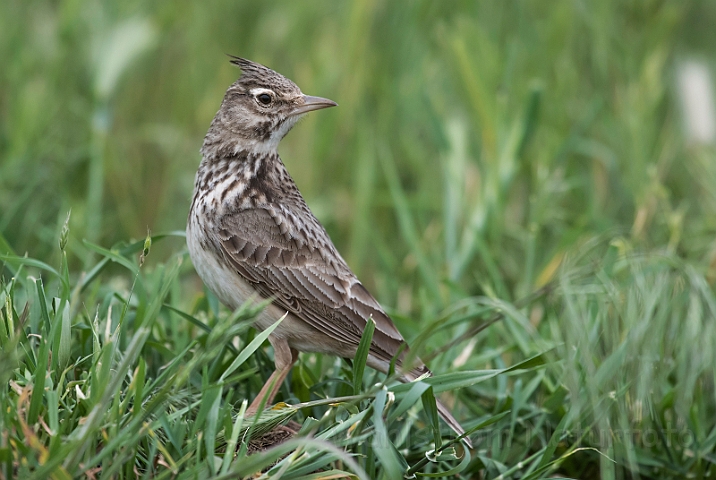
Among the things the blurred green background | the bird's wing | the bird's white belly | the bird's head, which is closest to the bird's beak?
the bird's head

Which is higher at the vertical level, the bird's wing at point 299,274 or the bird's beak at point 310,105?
the bird's beak at point 310,105

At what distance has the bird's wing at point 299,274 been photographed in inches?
159

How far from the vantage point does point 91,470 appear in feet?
8.92

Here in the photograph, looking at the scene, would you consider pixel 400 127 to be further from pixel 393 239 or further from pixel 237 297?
pixel 237 297

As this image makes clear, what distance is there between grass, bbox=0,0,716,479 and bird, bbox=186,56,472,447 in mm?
182

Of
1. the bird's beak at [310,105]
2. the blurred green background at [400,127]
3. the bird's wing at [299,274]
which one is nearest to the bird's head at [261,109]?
the bird's beak at [310,105]

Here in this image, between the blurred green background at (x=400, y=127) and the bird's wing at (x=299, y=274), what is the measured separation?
1032 millimetres

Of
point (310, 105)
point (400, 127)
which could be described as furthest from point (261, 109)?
point (400, 127)

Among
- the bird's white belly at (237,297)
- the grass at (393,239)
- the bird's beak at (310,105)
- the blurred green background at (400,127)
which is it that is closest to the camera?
the grass at (393,239)

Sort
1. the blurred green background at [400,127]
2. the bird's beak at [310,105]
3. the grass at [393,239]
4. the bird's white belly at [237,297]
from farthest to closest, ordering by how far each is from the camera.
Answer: the blurred green background at [400,127]
the bird's beak at [310,105]
the bird's white belly at [237,297]
the grass at [393,239]

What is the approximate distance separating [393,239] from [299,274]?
2.91 meters

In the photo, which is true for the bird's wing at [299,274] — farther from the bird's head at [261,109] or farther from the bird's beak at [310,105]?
the bird's beak at [310,105]

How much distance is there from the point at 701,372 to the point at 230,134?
2456 millimetres

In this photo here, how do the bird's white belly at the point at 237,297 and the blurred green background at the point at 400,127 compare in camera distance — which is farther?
the blurred green background at the point at 400,127
